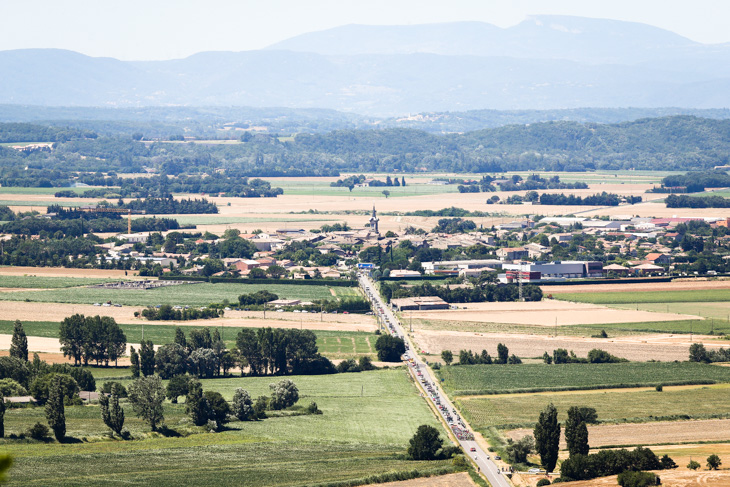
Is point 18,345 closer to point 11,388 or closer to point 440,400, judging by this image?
point 11,388

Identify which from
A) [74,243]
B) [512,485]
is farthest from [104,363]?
[74,243]

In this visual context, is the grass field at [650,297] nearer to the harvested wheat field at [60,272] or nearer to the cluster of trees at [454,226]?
the harvested wheat field at [60,272]

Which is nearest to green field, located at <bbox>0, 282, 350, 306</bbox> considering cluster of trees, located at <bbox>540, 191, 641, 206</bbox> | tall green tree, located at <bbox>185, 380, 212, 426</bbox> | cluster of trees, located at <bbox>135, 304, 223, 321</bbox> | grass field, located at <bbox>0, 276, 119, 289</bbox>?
grass field, located at <bbox>0, 276, 119, 289</bbox>

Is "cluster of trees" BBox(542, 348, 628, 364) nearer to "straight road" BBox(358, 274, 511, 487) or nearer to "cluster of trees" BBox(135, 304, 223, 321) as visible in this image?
"straight road" BBox(358, 274, 511, 487)

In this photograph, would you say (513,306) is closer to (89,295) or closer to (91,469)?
(89,295)

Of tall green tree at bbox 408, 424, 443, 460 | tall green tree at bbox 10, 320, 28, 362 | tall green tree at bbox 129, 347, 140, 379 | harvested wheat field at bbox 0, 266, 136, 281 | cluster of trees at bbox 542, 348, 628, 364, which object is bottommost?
cluster of trees at bbox 542, 348, 628, 364

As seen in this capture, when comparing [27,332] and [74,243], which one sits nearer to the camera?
[27,332]

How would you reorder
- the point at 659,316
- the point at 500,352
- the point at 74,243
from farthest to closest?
the point at 74,243, the point at 659,316, the point at 500,352
